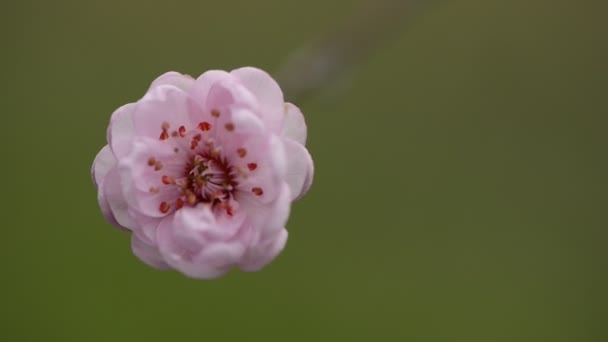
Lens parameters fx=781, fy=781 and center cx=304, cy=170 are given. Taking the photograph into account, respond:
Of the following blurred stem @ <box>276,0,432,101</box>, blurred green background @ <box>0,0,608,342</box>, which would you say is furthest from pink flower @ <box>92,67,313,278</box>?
blurred green background @ <box>0,0,608,342</box>

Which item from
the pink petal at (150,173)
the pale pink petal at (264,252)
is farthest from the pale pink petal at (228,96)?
the pale pink petal at (264,252)

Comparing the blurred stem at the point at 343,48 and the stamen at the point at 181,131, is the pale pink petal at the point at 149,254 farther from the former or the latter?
the blurred stem at the point at 343,48

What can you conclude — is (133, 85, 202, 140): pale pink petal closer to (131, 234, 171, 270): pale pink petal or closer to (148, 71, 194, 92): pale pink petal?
(148, 71, 194, 92): pale pink petal

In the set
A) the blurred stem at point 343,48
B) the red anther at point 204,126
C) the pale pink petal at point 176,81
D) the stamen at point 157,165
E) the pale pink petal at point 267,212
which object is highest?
the blurred stem at point 343,48

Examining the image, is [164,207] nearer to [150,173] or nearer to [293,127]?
[150,173]

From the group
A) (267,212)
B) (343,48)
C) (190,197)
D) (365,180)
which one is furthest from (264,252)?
(365,180)

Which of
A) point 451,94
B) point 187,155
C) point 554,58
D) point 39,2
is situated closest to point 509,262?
point 451,94
